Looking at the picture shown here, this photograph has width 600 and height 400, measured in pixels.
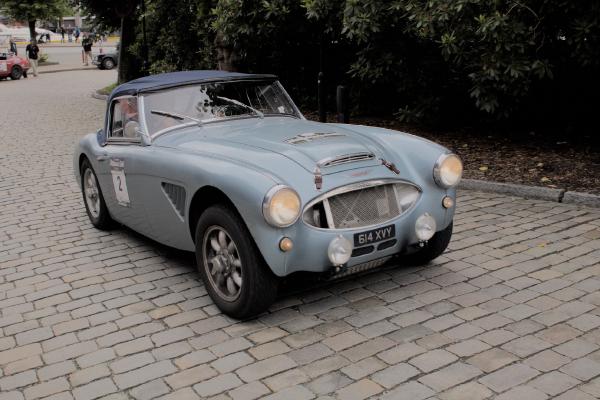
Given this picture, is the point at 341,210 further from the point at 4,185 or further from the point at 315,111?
the point at 315,111

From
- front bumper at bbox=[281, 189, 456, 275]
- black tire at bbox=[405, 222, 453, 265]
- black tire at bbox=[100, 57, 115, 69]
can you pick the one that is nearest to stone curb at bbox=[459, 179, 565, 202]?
black tire at bbox=[405, 222, 453, 265]

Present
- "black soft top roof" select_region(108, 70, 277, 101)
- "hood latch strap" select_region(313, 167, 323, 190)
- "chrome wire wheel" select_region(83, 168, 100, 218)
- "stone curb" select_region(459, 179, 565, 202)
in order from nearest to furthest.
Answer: "hood latch strap" select_region(313, 167, 323, 190)
"black soft top roof" select_region(108, 70, 277, 101)
"chrome wire wheel" select_region(83, 168, 100, 218)
"stone curb" select_region(459, 179, 565, 202)

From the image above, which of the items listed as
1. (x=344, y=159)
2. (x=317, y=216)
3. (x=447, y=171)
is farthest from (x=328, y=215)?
(x=447, y=171)

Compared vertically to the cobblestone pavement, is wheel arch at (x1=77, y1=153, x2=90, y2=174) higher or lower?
higher

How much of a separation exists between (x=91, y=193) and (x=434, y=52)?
5.98 meters

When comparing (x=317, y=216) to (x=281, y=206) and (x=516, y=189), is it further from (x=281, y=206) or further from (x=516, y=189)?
(x=516, y=189)

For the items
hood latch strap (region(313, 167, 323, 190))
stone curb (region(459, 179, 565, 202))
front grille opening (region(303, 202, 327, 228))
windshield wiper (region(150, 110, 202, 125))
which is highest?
windshield wiper (region(150, 110, 202, 125))

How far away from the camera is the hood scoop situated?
14.2 feet

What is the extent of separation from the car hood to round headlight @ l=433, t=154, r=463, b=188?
395mm

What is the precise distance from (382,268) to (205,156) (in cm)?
163

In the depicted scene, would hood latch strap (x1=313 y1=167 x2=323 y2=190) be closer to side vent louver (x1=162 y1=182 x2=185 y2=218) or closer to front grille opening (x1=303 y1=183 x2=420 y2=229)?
front grille opening (x1=303 y1=183 x2=420 y2=229)

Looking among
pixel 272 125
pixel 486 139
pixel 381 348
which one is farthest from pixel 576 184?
pixel 381 348

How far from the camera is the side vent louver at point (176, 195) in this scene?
4730 mm

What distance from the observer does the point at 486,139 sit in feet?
32.2
